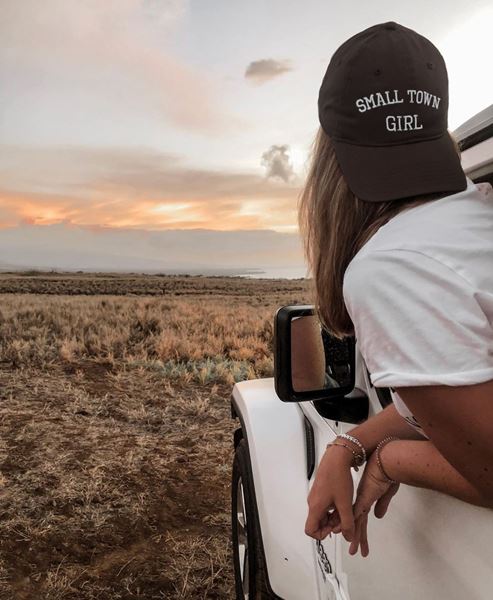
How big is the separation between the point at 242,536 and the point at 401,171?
213 centimetres

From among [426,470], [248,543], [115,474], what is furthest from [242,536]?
[115,474]

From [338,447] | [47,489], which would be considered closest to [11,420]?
[47,489]

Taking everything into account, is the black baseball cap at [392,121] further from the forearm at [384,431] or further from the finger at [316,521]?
the finger at [316,521]

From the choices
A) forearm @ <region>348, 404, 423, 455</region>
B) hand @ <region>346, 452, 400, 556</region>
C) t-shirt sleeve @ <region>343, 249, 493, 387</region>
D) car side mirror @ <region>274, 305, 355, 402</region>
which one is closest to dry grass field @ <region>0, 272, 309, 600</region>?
car side mirror @ <region>274, 305, 355, 402</region>

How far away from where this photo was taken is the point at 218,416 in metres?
6.54

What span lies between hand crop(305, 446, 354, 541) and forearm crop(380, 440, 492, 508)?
0.32 feet

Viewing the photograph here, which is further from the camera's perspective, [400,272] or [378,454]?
[378,454]

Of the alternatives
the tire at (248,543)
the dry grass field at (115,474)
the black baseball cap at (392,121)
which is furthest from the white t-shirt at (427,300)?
the tire at (248,543)

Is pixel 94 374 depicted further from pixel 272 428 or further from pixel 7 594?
pixel 272 428

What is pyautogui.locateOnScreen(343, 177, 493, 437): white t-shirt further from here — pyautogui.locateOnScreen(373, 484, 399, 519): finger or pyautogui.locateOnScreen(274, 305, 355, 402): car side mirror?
pyautogui.locateOnScreen(274, 305, 355, 402): car side mirror

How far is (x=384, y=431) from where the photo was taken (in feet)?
4.22

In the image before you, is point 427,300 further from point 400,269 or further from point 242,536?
point 242,536

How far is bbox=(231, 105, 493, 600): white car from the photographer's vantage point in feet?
3.71

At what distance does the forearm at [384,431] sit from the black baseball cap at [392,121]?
481mm
